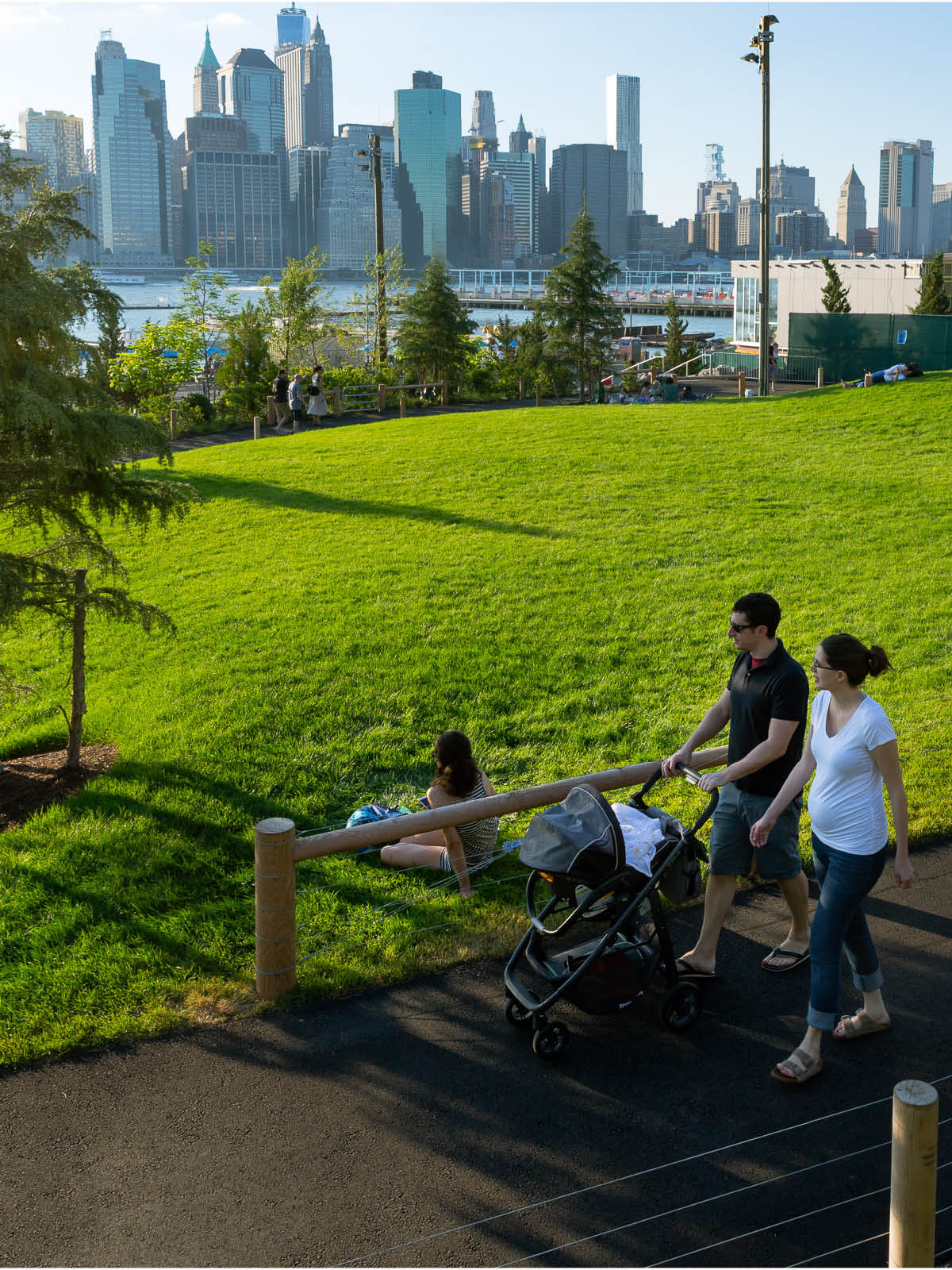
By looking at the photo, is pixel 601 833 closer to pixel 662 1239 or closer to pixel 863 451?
pixel 662 1239

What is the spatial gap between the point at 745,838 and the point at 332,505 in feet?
42.1

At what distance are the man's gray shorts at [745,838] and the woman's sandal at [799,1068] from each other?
0.94m

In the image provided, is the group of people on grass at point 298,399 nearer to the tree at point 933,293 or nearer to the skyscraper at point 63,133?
the skyscraper at point 63,133

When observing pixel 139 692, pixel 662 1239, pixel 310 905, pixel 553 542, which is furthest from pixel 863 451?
pixel 662 1239

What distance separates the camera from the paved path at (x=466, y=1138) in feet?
14.1

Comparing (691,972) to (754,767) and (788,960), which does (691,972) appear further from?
(754,767)

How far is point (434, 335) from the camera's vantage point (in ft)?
118

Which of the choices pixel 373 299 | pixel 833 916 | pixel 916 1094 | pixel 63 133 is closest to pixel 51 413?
pixel 833 916

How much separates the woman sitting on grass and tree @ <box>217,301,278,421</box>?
82.3 ft

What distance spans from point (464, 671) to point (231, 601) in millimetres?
3550

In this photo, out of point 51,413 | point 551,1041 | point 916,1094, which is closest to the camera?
point 916,1094

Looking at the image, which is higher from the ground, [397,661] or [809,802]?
[809,802]

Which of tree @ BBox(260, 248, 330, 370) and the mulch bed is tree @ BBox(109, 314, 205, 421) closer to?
tree @ BBox(260, 248, 330, 370)

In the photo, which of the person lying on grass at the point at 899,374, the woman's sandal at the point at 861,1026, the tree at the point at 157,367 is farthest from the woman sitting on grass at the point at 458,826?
the tree at the point at 157,367
